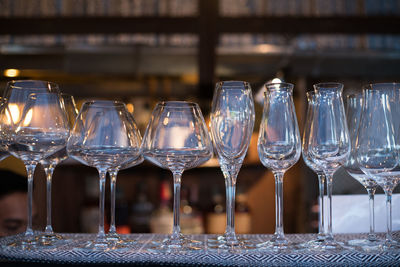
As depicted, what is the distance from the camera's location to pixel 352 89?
2.47 metres

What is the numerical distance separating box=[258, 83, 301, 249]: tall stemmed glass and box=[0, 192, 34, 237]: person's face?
47cm

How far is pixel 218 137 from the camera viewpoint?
688 mm

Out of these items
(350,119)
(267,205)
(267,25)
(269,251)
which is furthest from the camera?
(267,205)

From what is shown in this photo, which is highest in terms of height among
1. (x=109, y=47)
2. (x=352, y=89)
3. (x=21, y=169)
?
(x=109, y=47)

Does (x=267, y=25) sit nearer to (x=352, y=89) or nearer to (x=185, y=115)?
(x=352, y=89)

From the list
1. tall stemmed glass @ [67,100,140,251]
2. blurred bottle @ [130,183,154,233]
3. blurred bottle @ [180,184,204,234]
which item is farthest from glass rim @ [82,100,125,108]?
blurred bottle @ [130,183,154,233]

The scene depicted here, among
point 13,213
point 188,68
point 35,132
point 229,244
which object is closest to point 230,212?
point 229,244

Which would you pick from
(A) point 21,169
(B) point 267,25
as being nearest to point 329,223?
(A) point 21,169

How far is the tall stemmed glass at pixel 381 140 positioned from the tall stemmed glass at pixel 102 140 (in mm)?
326

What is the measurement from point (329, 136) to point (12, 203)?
0.61 meters

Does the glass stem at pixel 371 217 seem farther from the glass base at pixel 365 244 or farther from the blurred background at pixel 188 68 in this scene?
the blurred background at pixel 188 68

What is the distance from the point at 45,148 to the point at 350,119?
48cm

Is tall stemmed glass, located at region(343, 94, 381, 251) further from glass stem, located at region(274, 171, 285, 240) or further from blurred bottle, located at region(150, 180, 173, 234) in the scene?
blurred bottle, located at region(150, 180, 173, 234)

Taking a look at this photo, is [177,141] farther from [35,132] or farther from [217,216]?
[217,216]
